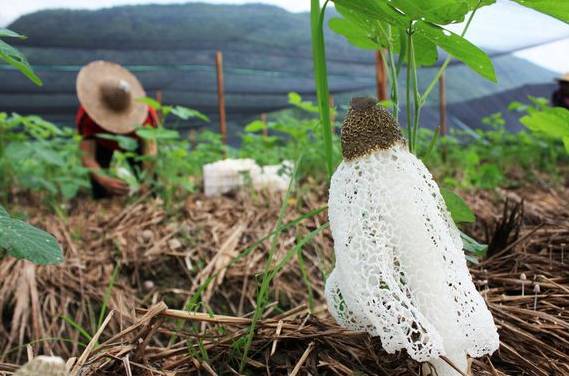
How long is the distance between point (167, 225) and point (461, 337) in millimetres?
2405

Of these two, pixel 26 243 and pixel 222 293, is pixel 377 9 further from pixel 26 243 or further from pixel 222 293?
pixel 222 293

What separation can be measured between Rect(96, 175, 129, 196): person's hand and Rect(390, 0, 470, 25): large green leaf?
11.0ft

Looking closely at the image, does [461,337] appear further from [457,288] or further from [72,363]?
[72,363]

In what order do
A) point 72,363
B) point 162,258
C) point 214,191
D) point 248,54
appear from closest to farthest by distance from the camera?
point 72,363 → point 162,258 → point 214,191 → point 248,54

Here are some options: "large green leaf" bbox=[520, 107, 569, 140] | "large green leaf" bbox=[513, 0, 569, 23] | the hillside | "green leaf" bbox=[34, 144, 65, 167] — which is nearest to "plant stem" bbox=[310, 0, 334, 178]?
"large green leaf" bbox=[513, 0, 569, 23]

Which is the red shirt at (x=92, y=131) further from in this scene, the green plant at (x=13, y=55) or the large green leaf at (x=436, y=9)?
the large green leaf at (x=436, y=9)

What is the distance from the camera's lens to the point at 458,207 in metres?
1.24

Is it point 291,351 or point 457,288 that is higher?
point 457,288

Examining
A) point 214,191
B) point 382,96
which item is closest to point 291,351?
point 214,191

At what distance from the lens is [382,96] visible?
5.30 metres

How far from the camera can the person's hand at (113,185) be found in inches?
155

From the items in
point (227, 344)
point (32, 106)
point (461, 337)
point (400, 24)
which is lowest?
point (32, 106)

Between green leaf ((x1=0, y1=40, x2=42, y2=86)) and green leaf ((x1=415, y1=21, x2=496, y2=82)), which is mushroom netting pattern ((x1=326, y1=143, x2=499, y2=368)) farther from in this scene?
green leaf ((x1=0, y1=40, x2=42, y2=86))

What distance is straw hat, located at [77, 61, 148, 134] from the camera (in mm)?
4207
